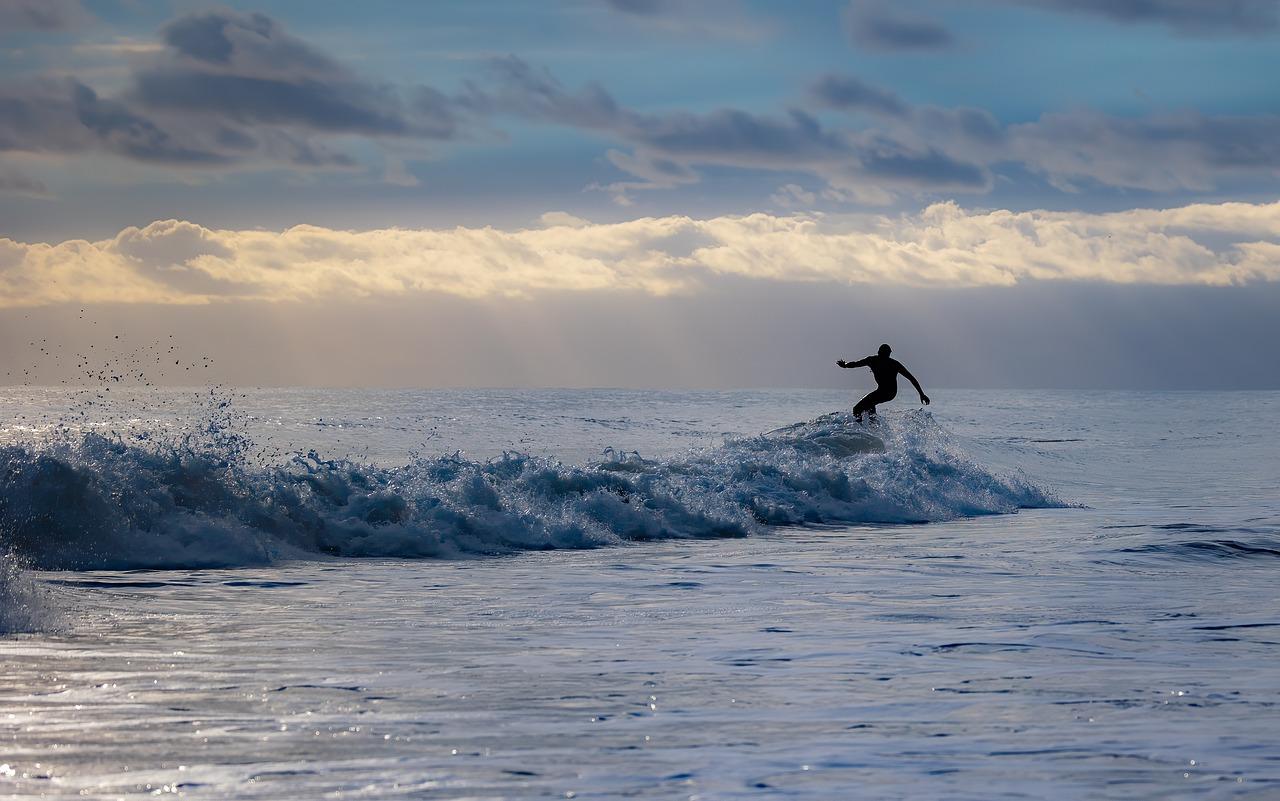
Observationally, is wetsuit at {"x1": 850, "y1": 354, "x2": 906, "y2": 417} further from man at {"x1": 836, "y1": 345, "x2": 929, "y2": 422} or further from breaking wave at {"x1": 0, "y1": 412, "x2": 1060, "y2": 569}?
breaking wave at {"x1": 0, "y1": 412, "x2": 1060, "y2": 569}

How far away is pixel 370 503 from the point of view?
13320mm

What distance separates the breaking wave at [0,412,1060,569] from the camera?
1156cm

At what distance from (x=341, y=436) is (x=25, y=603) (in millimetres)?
26043

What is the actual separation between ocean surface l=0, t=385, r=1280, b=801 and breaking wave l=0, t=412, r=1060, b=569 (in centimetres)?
4

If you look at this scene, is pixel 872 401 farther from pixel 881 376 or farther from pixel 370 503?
pixel 370 503

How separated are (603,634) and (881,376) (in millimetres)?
16241

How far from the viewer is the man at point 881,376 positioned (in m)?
22.7

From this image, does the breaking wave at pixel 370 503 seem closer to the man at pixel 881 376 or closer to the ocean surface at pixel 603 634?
the ocean surface at pixel 603 634

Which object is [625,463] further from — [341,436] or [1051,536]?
[341,436]

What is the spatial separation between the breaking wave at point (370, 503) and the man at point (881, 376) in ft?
13.4

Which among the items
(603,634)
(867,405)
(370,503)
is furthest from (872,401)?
(603,634)

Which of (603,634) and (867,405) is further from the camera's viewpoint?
(867,405)

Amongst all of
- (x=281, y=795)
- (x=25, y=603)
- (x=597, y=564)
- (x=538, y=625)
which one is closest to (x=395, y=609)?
(x=538, y=625)

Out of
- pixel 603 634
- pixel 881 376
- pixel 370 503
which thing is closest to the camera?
pixel 603 634
